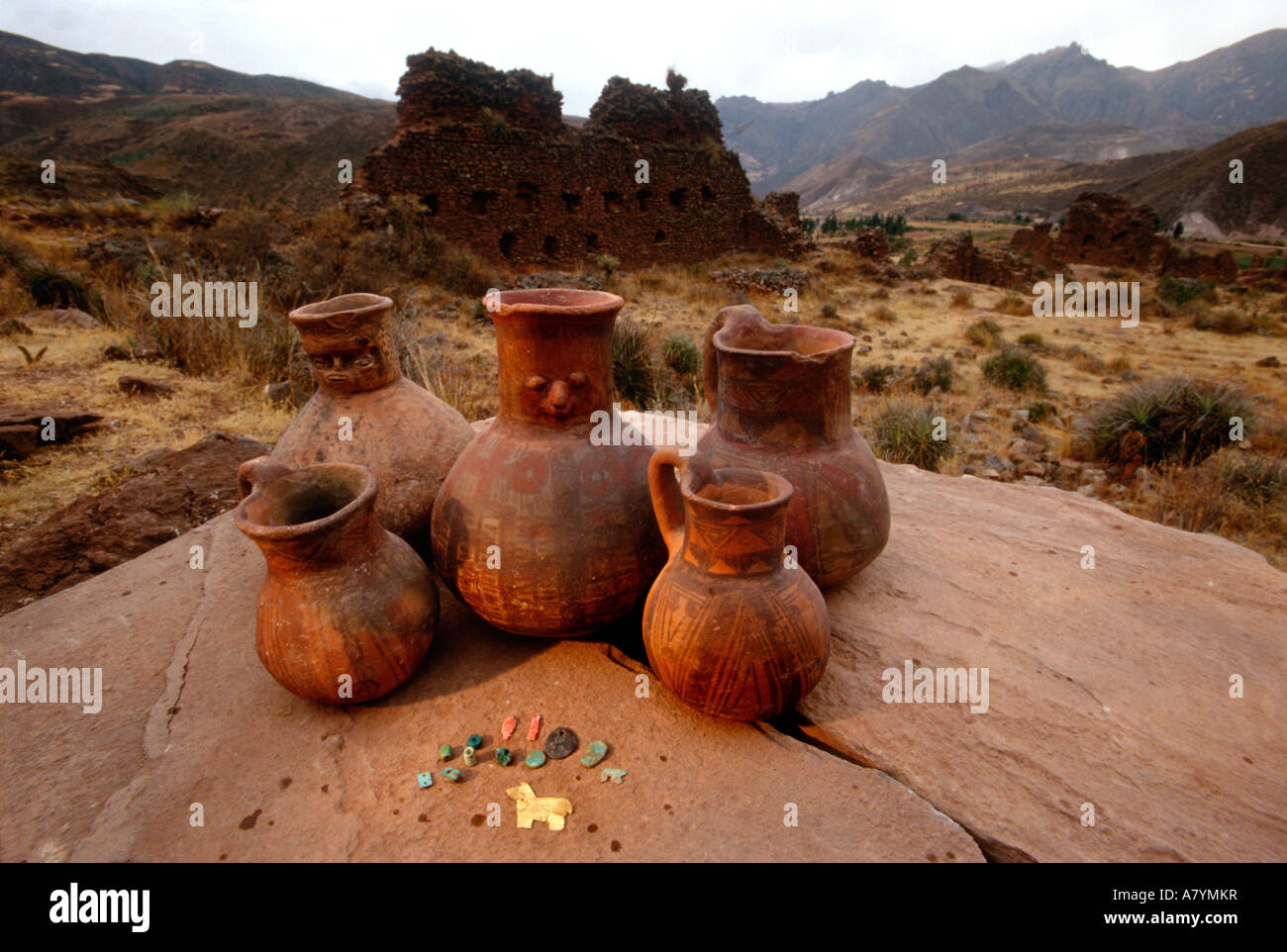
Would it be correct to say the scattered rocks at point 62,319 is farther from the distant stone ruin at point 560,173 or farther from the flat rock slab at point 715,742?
the flat rock slab at point 715,742

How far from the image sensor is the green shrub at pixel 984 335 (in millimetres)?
9836

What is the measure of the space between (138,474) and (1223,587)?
574cm

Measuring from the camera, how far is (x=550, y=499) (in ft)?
6.57

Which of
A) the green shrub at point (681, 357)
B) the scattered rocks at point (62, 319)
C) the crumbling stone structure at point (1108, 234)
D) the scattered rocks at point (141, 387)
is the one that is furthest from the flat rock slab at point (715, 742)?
the crumbling stone structure at point (1108, 234)

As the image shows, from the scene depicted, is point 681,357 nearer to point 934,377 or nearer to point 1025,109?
point 934,377

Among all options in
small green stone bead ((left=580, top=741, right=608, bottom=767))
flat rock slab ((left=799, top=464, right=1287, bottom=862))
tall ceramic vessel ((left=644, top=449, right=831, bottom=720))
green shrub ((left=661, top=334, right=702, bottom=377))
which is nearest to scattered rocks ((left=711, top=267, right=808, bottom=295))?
green shrub ((left=661, top=334, right=702, bottom=377))

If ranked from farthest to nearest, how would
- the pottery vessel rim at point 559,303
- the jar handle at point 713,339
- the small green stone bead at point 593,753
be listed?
the jar handle at point 713,339 < the pottery vessel rim at point 559,303 < the small green stone bead at point 593,753

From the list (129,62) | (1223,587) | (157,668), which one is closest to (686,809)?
(157,668)

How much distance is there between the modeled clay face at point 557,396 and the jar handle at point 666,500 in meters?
0.32

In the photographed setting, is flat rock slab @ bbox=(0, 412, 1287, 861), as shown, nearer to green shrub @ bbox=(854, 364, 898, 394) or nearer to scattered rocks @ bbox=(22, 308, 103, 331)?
green shrub @ bbox=(854, 364, 898, 394)

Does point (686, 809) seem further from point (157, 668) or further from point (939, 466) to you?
point (939, 466)

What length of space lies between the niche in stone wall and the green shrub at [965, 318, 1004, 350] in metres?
8.94

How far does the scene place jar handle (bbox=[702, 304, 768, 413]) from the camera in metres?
2.59

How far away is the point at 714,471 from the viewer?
195 centimetres
